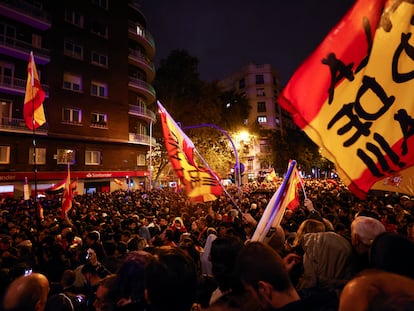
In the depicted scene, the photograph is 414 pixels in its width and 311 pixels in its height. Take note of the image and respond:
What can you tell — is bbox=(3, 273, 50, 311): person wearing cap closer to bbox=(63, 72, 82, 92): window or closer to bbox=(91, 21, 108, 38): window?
bbox=(63, 72, 82, 92): window

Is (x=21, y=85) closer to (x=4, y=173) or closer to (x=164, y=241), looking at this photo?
(x=4, y=173)

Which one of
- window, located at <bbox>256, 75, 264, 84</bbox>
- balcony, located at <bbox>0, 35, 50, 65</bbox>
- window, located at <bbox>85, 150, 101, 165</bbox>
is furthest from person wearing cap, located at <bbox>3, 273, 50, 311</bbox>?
window, located at <bbox>256, 75, 264, 84</bbox>

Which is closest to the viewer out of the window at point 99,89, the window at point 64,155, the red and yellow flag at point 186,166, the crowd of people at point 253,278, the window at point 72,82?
the crowd of people at point 253,278

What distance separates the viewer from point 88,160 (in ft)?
86.2

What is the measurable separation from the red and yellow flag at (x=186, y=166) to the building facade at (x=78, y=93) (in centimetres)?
1605

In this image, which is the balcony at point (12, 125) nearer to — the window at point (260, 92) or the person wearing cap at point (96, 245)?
the person wearing cap at point (96, 245)

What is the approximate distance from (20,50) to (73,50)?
5.33m

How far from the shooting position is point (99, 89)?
28.1 meters

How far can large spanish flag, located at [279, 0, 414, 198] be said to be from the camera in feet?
7.55

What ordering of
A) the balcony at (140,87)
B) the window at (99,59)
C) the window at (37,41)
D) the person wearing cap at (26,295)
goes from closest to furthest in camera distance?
the person wearing cap at (26,295) → the window at (37,41) → the window at (99,59) → the balcony at (140,87)

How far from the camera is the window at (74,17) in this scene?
85.6ft

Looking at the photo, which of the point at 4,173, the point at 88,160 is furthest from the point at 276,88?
the point at 4,173

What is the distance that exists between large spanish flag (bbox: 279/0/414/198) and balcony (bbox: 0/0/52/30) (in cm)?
2655

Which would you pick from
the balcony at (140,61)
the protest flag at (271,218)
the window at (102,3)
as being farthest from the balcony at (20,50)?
the protest flag at (271,218)
